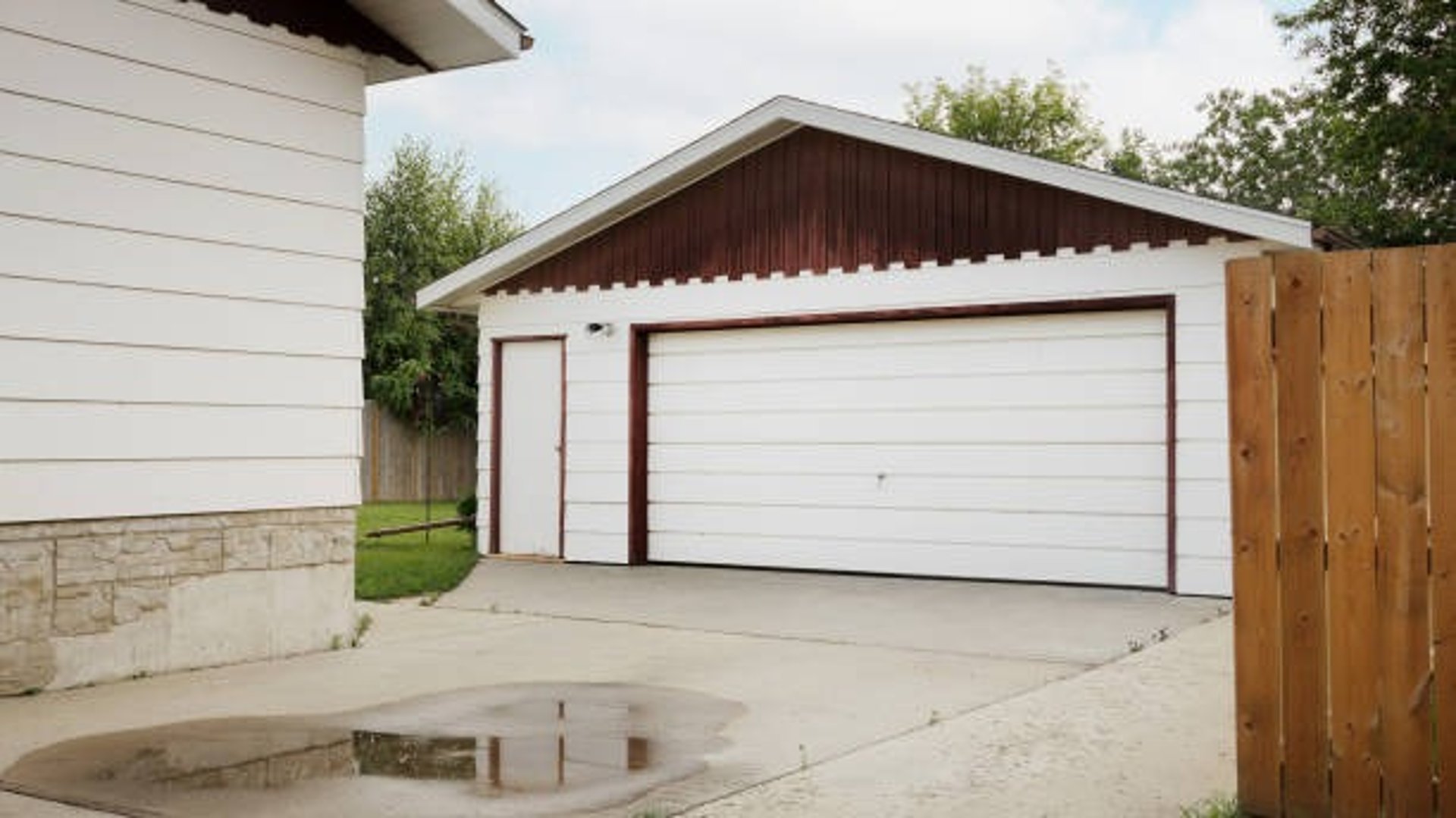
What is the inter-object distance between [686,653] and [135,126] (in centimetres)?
436

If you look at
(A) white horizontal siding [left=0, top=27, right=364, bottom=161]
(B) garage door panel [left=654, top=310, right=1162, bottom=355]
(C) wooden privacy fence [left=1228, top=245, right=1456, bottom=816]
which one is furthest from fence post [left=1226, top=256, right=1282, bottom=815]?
(B) garage door panel [left=654, top=310, right=1162, bottom=355]

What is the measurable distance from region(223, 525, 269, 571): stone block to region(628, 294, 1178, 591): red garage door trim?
19.7 ft

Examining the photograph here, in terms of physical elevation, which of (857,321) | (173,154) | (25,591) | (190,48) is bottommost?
(25,591)

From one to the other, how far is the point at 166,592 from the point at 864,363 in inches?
279

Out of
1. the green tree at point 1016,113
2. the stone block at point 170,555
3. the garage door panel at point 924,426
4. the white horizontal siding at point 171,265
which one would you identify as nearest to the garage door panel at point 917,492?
the garage door panel at point 924,426

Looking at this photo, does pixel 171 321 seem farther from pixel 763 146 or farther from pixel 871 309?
pixel 763 146

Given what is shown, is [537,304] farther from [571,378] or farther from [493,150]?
[493,150]

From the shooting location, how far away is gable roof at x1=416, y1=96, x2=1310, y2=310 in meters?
10.9

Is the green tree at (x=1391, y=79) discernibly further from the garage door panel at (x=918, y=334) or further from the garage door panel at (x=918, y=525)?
the garage door panel at (x=918, y=525)

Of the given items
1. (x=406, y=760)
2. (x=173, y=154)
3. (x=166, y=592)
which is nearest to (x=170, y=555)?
(x=166, y=592)

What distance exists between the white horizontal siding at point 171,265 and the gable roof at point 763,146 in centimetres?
530

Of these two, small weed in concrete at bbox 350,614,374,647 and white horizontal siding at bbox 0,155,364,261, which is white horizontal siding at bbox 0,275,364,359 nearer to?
white horizontal siding at bbox 0,155,364,261

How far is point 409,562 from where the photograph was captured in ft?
46.5

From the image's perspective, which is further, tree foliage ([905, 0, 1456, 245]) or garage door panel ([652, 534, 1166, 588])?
tree foliage ([905, 0, 1456, 245])
